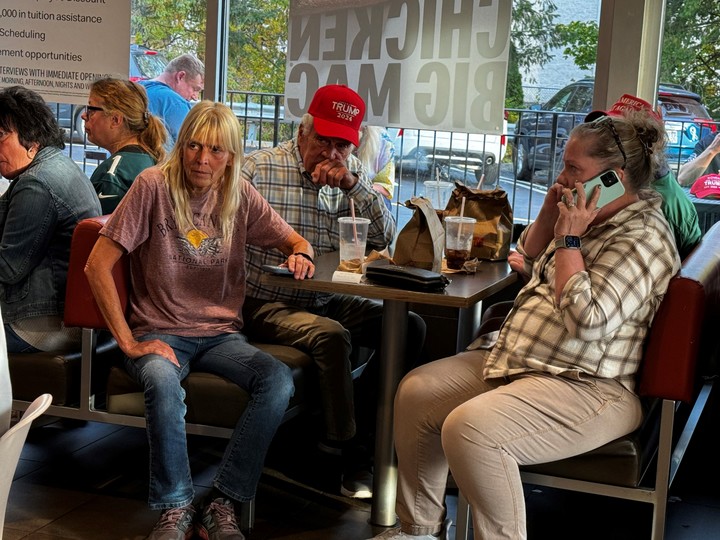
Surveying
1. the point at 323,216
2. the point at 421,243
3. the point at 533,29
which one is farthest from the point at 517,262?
the point at 533,29

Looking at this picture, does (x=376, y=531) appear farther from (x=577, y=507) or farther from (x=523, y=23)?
(x=523, y=23)

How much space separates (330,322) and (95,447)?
1150 millimetres

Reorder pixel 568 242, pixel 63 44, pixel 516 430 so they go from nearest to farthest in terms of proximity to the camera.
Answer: pixel 516 430
pixel 568 242
pixel 63 44

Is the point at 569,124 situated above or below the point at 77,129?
above

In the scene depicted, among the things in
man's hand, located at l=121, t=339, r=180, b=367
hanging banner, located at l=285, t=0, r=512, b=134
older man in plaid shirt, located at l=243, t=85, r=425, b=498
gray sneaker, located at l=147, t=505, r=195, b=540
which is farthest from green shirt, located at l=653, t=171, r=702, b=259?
gray sneaker, located at l=147, t=505, r=195, b=540

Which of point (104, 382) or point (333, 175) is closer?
point (104, 382)

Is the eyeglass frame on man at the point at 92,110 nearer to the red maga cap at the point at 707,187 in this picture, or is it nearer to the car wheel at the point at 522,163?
the car wheel at the point at 522,163

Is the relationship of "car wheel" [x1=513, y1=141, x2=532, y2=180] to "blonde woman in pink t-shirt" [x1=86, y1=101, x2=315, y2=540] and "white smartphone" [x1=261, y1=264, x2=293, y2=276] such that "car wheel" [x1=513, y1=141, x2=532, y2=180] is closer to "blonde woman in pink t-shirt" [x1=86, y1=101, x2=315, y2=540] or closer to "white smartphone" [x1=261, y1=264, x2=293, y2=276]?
"blonde woman in pink t-shirt" [x1=86, y1=101, x2=315, y2=540]

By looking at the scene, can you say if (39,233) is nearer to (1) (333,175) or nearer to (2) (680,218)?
(1) (333,175)

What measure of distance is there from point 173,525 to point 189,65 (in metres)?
2.94

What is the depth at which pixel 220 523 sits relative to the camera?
115 inches

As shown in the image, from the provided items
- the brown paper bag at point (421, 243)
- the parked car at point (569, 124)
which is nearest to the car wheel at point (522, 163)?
the parked car at point (569, 124)

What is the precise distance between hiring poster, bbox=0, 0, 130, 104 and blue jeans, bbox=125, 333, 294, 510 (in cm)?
259

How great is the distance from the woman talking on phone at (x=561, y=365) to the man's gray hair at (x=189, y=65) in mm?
2804
